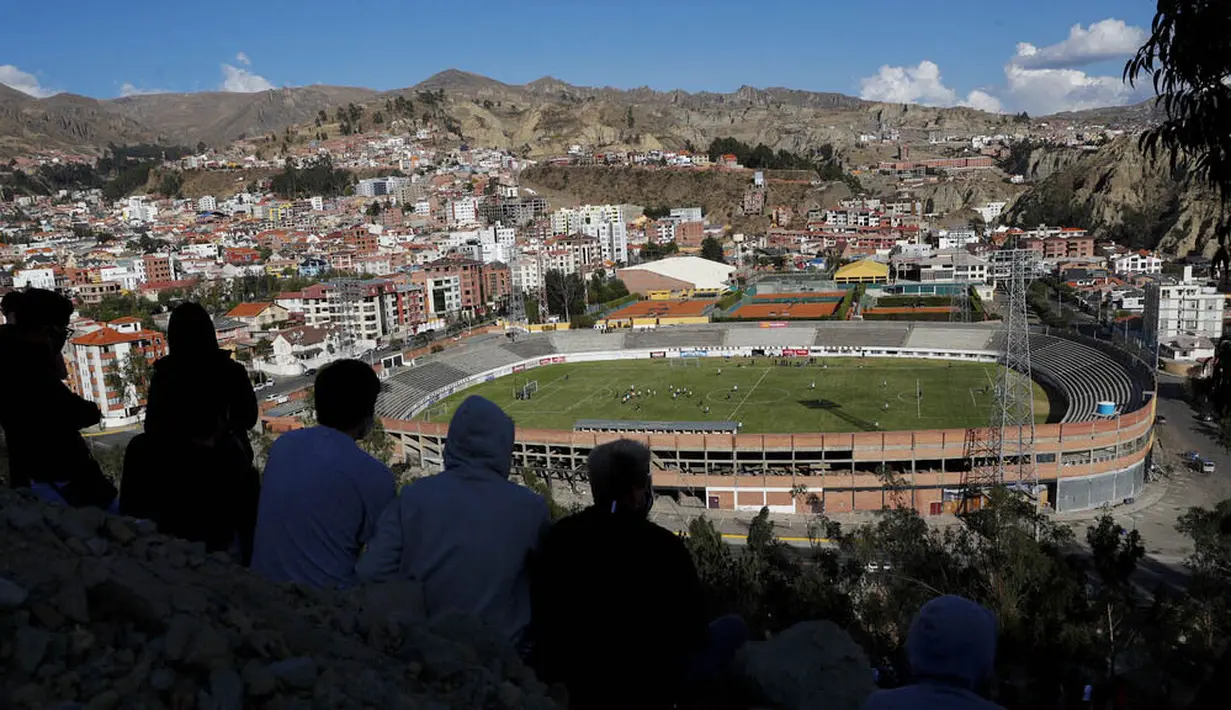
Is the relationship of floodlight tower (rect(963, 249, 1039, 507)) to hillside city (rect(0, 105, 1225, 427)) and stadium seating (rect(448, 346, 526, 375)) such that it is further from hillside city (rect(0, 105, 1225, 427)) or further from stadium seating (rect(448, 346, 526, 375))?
stadium seating (rect(448, 346, 526, 375))

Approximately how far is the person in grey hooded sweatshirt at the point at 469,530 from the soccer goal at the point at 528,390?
2928cm

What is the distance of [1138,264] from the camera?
163ft

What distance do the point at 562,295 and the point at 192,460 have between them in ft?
156

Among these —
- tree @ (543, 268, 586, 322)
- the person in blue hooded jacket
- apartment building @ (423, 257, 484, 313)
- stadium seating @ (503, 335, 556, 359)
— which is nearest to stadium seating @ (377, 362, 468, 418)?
stadium seating @ (503, 335, 556, 359)

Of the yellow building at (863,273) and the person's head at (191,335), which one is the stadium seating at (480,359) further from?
the person's head at (191,335)

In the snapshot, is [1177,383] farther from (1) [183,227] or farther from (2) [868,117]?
(2) [868,117]

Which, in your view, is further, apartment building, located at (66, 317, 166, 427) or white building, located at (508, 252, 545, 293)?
white building, located at (508, 252, 545, 293)

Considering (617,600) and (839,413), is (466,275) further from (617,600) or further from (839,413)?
(617,600)

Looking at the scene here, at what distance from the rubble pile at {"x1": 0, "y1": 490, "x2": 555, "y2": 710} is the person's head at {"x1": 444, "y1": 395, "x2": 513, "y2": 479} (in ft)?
1.22

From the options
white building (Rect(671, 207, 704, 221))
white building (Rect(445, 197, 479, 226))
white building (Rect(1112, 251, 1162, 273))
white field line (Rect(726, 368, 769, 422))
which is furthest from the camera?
white building (Rect(445, 197, 479, 226))

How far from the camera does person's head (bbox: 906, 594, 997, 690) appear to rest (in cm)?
170

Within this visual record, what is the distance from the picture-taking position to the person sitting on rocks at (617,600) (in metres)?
2.11

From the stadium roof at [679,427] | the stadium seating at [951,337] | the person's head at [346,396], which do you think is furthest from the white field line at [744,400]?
the person's head at [346,396]

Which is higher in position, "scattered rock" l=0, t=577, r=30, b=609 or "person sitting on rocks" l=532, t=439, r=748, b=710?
"scattered rock" l=0, t=577, r=30, b=609
